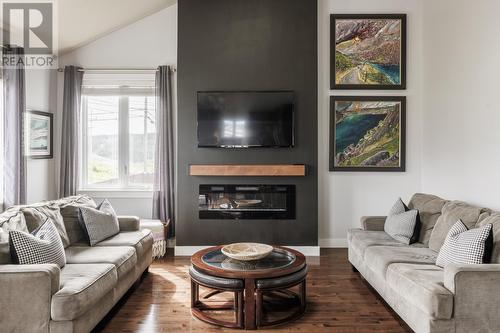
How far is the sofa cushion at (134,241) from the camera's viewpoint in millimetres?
3590

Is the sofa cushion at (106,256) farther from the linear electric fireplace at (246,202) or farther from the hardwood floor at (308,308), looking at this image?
the linear electric fireplace at (246,202)

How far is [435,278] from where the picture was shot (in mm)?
2600

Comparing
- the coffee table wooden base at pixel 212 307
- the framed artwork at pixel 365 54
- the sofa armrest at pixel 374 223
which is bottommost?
the coffee table wooden base at pixel 212 307

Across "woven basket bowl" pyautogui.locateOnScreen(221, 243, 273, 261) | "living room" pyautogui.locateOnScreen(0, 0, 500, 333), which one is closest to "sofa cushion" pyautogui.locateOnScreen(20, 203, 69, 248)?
"living room" pyautogui.locateOnScreen(0, 0, 500, 333)

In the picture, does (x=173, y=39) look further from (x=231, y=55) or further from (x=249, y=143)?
(x=249, y=143)

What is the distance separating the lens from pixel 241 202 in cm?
491

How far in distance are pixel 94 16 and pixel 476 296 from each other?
15.9 feet

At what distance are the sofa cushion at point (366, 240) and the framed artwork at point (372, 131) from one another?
4.57 feet

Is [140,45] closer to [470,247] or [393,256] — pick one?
[393,256]

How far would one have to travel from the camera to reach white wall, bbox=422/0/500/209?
352cm

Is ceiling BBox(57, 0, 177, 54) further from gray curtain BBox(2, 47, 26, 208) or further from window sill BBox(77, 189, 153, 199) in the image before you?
window sill BBox(77, 189, 153, 199)

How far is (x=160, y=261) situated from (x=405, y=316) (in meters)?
2.97

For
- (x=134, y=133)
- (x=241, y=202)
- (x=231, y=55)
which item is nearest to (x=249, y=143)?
(x=241, y=202)

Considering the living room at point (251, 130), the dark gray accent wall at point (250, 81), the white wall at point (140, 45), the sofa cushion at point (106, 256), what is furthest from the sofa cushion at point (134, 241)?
the white wall at point (140, 45)
